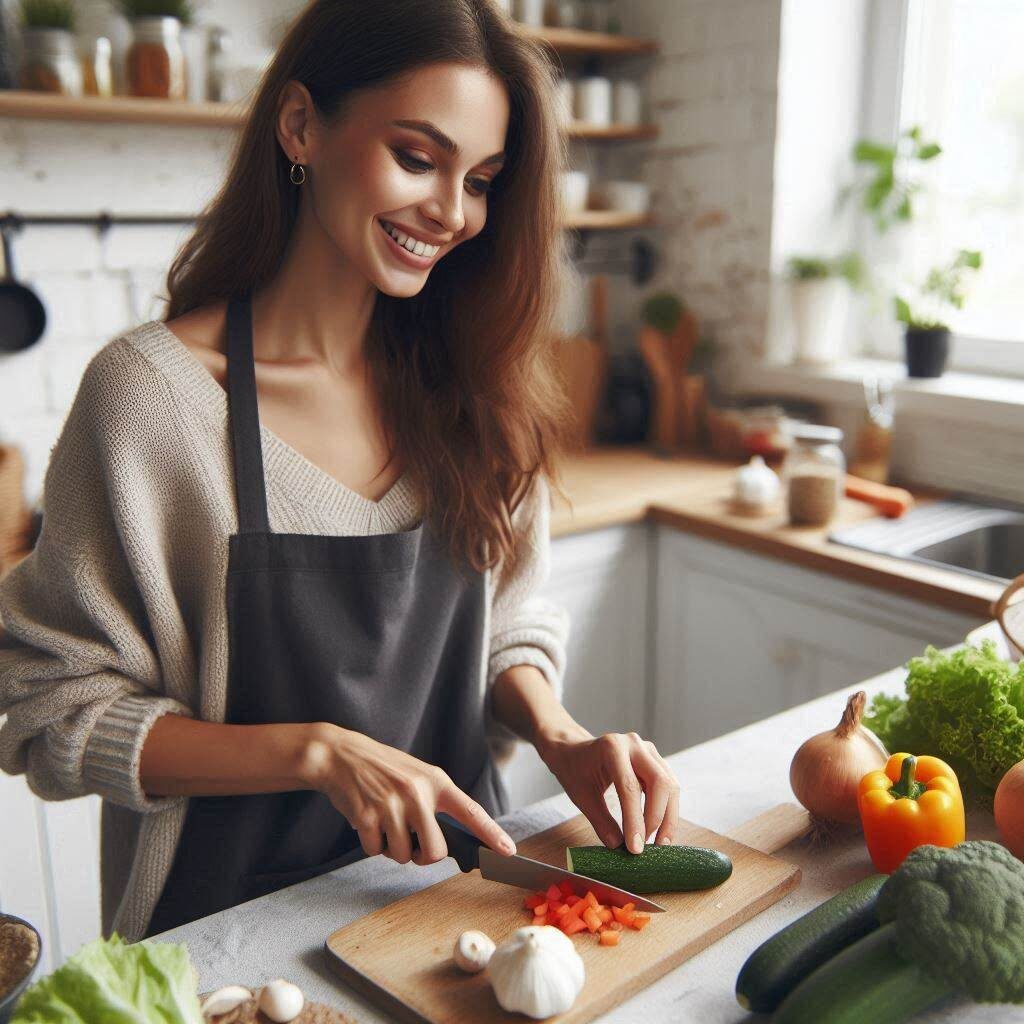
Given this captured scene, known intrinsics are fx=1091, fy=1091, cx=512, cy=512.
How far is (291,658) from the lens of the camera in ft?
3.87

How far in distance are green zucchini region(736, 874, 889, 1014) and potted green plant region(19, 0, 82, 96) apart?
6.04ft

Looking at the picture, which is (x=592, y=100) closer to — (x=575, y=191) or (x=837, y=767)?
(x=575, y=191)

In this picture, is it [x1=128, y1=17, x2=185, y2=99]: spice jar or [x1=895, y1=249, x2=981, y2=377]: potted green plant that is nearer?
[x1=128, y1=17, x2=185, y2=99]: spice jar

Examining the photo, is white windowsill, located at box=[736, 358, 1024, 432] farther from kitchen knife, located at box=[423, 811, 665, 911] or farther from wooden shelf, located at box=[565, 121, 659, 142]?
kitchen knife, located at box=[423, 811, 665, 911]

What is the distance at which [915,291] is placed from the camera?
8.62 ft

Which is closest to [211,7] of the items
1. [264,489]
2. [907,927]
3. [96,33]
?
[96,33]

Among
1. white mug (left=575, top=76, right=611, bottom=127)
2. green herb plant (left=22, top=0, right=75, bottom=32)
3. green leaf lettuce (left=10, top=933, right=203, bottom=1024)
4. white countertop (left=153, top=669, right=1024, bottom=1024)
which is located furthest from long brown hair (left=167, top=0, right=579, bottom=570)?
white mug (left=575, top=76, right=611, bottom=127)

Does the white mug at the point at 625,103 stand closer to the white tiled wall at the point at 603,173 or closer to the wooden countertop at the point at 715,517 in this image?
the white tiled wall at the point at 603,173

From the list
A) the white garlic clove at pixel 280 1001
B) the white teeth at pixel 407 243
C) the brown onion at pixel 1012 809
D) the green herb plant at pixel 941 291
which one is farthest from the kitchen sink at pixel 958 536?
the white garlic clove at pixel 280 1001

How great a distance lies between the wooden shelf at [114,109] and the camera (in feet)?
6.16

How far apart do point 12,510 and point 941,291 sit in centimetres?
198

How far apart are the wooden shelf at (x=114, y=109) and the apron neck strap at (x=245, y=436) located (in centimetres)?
84

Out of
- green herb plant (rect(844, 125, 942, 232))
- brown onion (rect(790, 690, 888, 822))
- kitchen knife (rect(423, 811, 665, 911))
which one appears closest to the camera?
kitchen knife (rect(423, 811, 665, 911))

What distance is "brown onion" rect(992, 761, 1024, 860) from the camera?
97 centimetres
